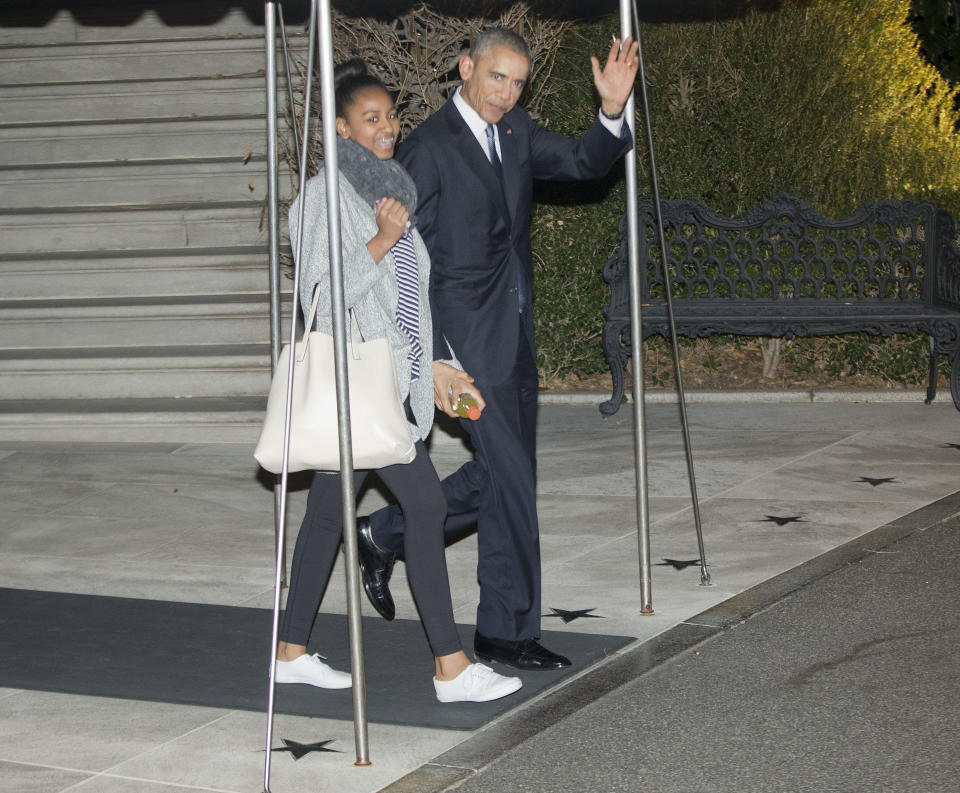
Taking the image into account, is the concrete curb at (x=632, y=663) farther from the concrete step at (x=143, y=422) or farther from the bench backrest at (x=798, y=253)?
the concrete step at (x=143, y=422)

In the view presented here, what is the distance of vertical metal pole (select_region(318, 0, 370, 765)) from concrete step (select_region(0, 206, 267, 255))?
770 centimetres

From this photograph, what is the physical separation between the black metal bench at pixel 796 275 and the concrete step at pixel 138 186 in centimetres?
338

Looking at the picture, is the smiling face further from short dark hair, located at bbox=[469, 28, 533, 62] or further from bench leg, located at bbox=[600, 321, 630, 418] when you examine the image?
bench leg, located at bbox=[600, 321, 630, 418]

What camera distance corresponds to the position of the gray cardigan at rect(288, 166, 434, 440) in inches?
180

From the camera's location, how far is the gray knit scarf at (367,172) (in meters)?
4.68

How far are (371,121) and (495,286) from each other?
731 mm

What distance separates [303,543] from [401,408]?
0.65 m

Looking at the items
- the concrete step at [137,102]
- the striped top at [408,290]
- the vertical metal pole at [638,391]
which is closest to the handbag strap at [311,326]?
the striped top at [408,290]

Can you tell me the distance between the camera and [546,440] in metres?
9.64

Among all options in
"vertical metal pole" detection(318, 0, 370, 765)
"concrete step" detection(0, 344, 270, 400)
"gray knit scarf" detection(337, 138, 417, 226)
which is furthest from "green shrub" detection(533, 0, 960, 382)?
"vertical metal pole" detection(318, 0, 370, 765)

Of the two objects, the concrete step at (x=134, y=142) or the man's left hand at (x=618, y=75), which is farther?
the concrete step at (x=134, y=142)

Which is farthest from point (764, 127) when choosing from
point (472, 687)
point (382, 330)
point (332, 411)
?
point (332, 411)

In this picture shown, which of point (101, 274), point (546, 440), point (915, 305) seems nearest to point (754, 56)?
point (915, 305)

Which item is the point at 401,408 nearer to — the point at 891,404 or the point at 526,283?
the point at 526,283
